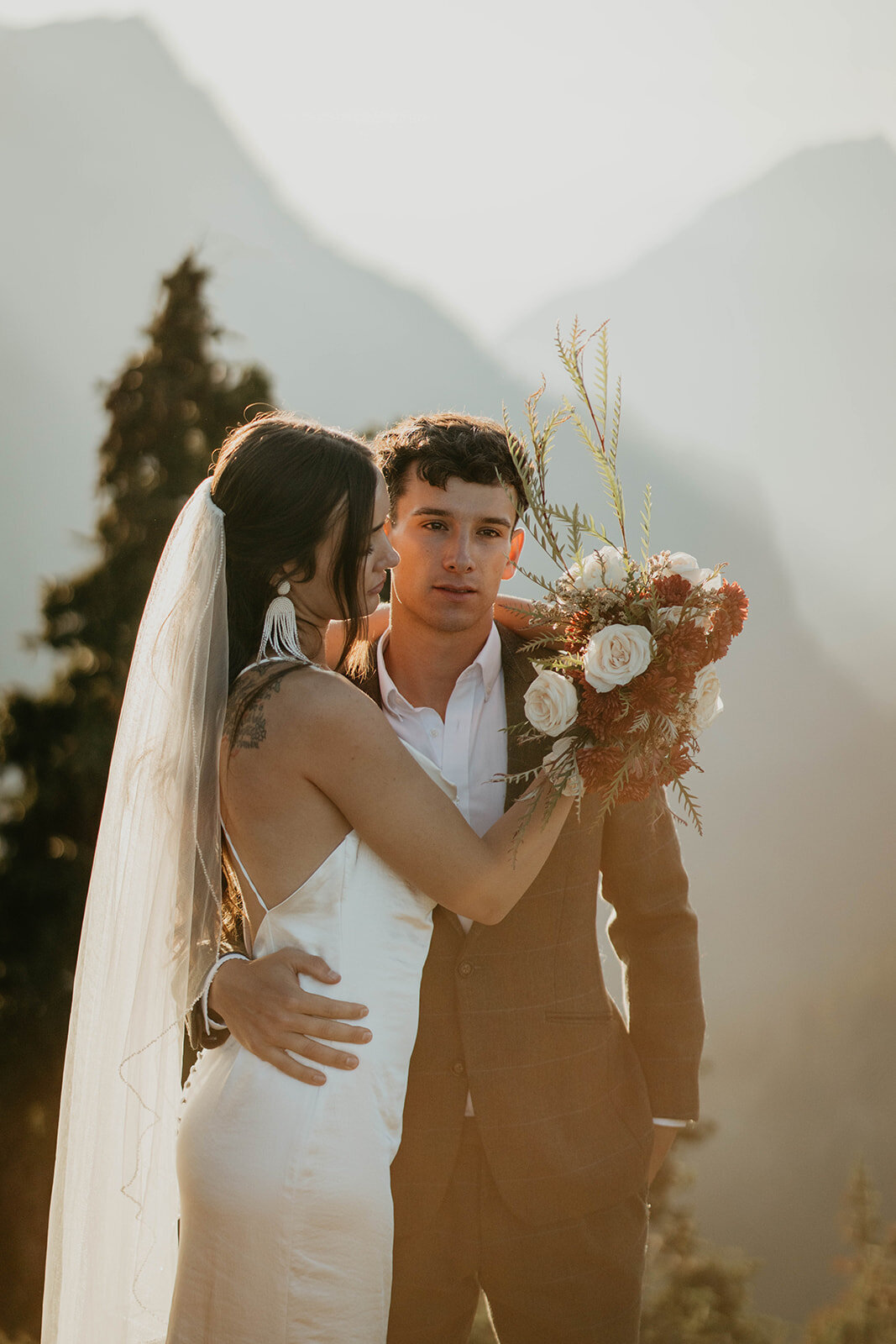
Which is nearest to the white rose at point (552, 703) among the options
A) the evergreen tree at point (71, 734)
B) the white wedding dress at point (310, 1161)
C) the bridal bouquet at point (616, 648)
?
the bridal bouquet at point (616, 648)

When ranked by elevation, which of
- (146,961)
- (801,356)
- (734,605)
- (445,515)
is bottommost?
(146,961)

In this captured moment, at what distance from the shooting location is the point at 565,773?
6.72ft

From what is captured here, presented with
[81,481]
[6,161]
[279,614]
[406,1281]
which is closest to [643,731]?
[279,614]

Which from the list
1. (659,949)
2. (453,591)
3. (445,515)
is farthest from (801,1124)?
(445,515)

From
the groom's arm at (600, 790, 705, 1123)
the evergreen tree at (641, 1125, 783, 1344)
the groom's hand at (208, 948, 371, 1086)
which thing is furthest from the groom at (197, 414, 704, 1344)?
the evergreen tree at (641, 1125, 783, 1344)

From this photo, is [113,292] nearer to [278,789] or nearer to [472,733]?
[472,733]

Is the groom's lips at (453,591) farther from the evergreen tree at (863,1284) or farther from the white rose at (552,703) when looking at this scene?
the evergreen tree at (863,1284)

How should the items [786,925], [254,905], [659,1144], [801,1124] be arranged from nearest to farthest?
[254,905] → [659,1144] → [801,1124] → [786,925]

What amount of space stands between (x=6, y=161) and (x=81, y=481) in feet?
8.30

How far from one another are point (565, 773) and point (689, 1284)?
3.76 metres

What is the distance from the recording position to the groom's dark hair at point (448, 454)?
2.73 m

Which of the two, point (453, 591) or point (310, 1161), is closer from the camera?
point (310, 1161)

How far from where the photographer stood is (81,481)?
7898mm

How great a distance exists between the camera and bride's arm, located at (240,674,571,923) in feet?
6.62
